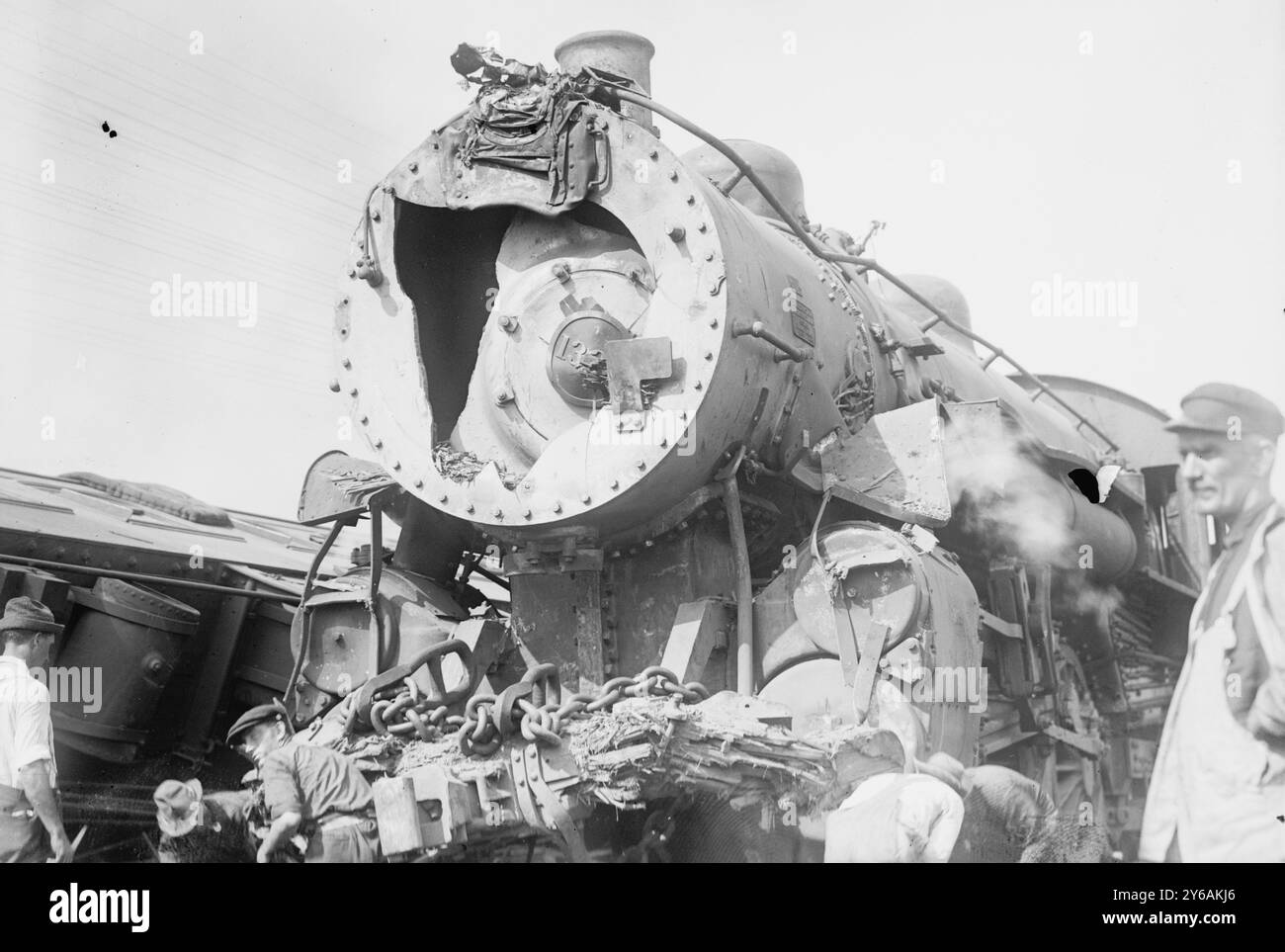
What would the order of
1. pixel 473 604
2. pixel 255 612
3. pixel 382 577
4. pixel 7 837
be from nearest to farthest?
pixel 7 837
pixel 382 577
pixel 473 604
pixel 255 612

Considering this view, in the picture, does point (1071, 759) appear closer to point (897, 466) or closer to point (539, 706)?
point (897, 466)

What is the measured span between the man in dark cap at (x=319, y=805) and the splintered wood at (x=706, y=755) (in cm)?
17

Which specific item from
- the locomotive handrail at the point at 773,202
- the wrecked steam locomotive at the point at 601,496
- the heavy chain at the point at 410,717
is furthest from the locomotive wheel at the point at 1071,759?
the heavy chain at the point at 410,717

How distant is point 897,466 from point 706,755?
5.31 ft

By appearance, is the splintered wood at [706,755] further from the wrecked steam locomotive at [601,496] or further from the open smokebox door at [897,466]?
the open smokebox door at [897,466]

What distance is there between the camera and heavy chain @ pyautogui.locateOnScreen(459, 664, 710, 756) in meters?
4.31

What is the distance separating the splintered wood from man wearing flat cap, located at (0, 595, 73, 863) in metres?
1.38

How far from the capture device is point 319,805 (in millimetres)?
4445

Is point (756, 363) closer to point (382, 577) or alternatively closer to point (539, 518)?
point (539, 518)

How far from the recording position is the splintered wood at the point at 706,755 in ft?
13.8
